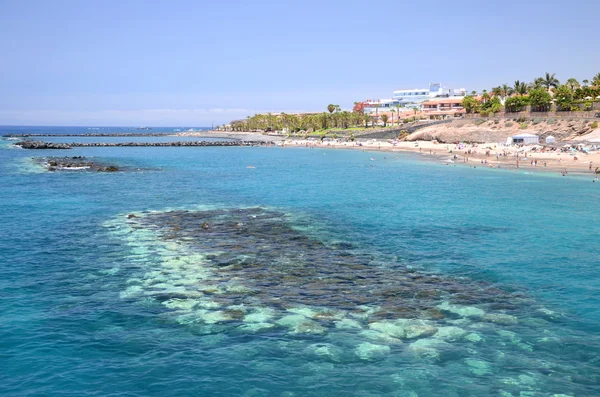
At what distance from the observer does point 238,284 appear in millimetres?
22344

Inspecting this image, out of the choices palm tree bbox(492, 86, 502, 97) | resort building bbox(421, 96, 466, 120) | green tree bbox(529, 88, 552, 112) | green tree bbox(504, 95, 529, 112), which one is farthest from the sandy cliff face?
resort building bbox(421, 96, 466, 120)

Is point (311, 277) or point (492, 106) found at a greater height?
point (492, 106)

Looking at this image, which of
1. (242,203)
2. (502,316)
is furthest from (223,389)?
(242,203)

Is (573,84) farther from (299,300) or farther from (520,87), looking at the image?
(299,300)

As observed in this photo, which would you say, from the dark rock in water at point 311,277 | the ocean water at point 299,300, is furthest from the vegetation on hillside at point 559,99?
the dark rock in water at point 311,277

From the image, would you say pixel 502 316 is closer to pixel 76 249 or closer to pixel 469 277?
pixel 469 277

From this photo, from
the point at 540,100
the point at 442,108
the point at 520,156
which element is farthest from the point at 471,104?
the point at 520,156

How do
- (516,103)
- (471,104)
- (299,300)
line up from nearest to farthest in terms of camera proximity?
(299,300), (516,103), (471,104)

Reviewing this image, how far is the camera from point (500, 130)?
112m

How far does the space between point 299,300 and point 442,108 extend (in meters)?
165

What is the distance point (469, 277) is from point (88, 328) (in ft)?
57.7

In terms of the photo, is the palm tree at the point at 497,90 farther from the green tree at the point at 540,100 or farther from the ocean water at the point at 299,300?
the ocean water at the point at 299,300

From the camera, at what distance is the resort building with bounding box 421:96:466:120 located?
15912cm

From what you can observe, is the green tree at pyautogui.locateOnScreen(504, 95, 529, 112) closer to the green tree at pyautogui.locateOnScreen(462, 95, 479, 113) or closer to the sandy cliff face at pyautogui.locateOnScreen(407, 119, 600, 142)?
the sandy cliff face at pyautogui.locateOnScreen(407, 119, 600, 142)
